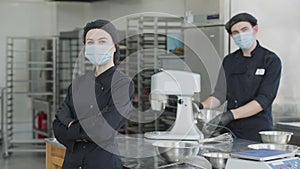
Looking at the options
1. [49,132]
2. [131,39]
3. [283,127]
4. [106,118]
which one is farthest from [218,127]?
[49,132]

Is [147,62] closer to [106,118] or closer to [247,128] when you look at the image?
[247,128]

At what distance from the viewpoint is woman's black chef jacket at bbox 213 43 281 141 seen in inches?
→ 132

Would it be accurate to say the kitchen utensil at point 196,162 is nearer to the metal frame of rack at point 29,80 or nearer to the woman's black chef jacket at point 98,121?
the woman's black chef jacket at point 98,121

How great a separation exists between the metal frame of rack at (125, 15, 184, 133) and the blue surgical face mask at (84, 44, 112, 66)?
3127 millimetres

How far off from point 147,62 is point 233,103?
7.98 feet

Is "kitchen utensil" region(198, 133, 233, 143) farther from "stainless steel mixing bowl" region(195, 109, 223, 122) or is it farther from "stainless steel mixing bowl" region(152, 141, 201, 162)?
"stainless steel mixing bowl" region(152, 141, 201, 162)

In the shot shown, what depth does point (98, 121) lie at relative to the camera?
2.36 m

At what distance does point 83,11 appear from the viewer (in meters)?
9.28

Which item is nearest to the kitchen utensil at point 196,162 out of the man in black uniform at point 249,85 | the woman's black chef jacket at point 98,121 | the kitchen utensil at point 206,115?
the woman's black chef jacket at point 98,121

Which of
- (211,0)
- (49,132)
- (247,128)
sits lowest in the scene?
(49,132)

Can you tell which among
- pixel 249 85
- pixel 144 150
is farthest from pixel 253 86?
pixel 144 150

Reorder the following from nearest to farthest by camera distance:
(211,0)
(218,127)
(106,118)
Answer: (106,118), (218,127), (211,0)

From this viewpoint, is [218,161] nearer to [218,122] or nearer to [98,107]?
[98,107]

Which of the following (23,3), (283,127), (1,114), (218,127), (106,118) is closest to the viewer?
(106,118)
